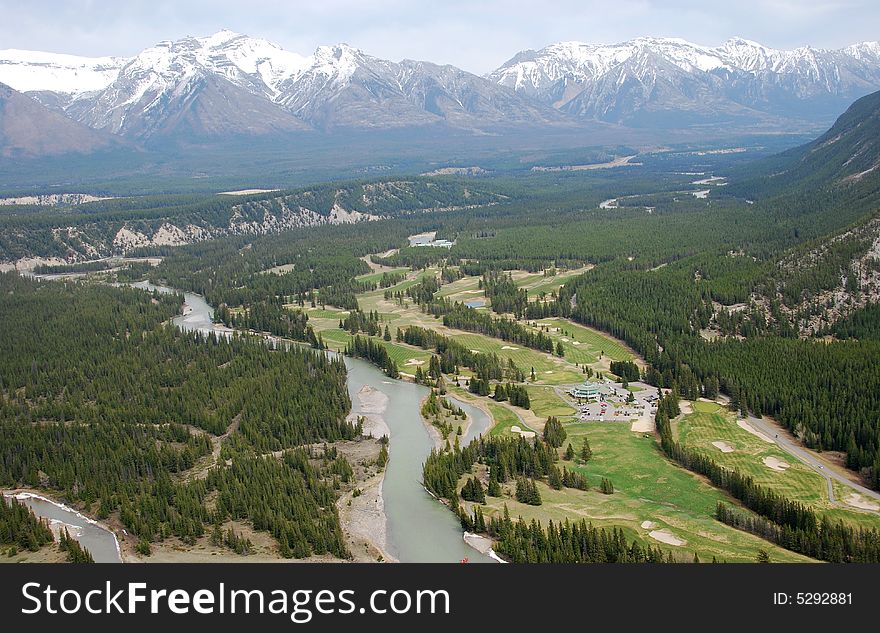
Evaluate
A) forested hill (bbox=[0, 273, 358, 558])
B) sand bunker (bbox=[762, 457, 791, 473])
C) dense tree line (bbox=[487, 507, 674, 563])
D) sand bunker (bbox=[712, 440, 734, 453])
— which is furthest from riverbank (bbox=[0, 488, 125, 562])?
sand bunker (bbox=[762, 457, 791, 473])

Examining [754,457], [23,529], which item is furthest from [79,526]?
[754,457]

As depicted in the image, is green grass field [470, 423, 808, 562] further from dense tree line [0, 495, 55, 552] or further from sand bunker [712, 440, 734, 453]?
dense tree line [0, 495, 55, 552]

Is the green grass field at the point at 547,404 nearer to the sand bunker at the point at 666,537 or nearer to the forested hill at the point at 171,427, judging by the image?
the forested hill at the point at 171,427

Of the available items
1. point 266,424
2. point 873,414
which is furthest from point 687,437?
point 266,424

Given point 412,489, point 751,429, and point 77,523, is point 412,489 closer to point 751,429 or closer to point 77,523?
point 77,523

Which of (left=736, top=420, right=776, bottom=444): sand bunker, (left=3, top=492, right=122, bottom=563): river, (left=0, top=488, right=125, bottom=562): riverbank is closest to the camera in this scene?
(left=3, top=492, right=122, bottom=563): river

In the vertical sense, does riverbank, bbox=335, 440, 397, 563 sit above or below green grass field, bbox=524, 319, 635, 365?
below
